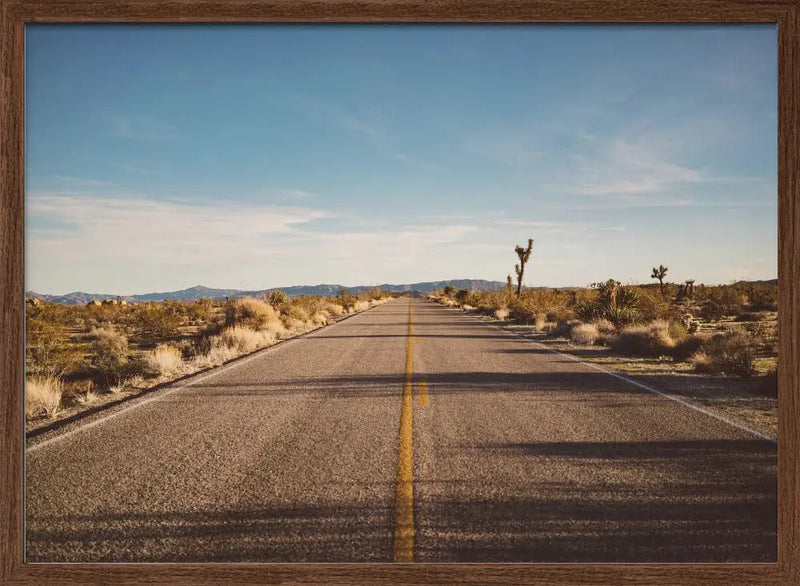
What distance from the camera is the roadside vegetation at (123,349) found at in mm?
8289

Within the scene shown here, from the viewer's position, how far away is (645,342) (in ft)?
42.3

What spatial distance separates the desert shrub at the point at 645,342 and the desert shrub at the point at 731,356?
1.64 metres

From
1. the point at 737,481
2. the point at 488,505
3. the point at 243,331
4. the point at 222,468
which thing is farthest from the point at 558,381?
the point at 243,331

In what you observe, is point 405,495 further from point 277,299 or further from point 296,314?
point 277,299

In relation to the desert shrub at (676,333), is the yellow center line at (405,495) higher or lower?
lower

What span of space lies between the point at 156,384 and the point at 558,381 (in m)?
6.86

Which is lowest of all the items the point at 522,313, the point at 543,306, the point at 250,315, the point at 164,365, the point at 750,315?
the point at 164,365

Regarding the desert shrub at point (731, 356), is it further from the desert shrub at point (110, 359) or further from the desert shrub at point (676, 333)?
the desert shrub at point (110, 359)

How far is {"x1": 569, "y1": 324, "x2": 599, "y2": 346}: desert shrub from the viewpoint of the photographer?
15.3 m

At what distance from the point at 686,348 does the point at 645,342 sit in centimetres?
110

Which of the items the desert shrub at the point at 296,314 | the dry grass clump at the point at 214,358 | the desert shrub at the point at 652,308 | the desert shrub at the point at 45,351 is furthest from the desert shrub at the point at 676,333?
the desert shrub at the point at 296,314

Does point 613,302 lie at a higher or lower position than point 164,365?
higher

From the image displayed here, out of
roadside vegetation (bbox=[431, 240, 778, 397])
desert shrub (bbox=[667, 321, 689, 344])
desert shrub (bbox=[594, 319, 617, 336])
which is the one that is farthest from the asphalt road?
desert shrub (bbox=[594, 319, 617, 336])

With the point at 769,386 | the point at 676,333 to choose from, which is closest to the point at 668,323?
the point at 676,333
